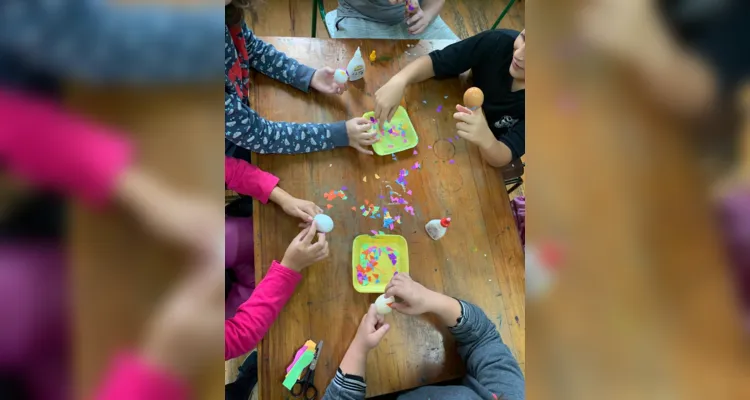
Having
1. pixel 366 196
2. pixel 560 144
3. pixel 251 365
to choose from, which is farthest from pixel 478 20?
pixel 560 144

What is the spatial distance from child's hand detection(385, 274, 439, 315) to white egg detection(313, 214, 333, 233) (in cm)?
20

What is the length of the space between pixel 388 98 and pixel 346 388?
759 mm

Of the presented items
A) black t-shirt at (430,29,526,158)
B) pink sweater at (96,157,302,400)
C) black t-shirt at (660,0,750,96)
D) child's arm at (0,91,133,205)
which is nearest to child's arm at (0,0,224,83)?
child's arm at (0,91,133,205)

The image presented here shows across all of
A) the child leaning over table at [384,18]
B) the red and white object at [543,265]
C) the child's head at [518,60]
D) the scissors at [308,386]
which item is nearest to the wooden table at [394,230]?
the scissors at [308,386]

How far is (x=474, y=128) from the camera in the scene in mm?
1202

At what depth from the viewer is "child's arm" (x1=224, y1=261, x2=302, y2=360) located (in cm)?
100

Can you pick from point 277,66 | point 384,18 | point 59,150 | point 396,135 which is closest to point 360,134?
point 396,135

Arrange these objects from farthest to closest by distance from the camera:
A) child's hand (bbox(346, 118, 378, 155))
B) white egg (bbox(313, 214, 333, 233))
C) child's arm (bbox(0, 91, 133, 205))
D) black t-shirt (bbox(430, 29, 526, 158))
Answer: black t-shirt (bbox(430, 29, 526, 158)), child's hand (bbox(346, 118, 378, 155)), white egg (bbox(313, 214, 333, 233)), child's arm (bbox(0, 91, 133, 205))

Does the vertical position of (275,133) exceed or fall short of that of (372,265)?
it exceeds it

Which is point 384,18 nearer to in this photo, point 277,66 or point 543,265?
point 277,66

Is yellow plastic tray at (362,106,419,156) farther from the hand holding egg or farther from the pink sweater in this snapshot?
the pink sweater

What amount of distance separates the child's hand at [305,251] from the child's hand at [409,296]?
0.61 feet

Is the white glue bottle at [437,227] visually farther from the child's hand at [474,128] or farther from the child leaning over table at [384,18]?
the child leaning over table at [384,18]

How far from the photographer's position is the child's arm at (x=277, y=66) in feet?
4.09
